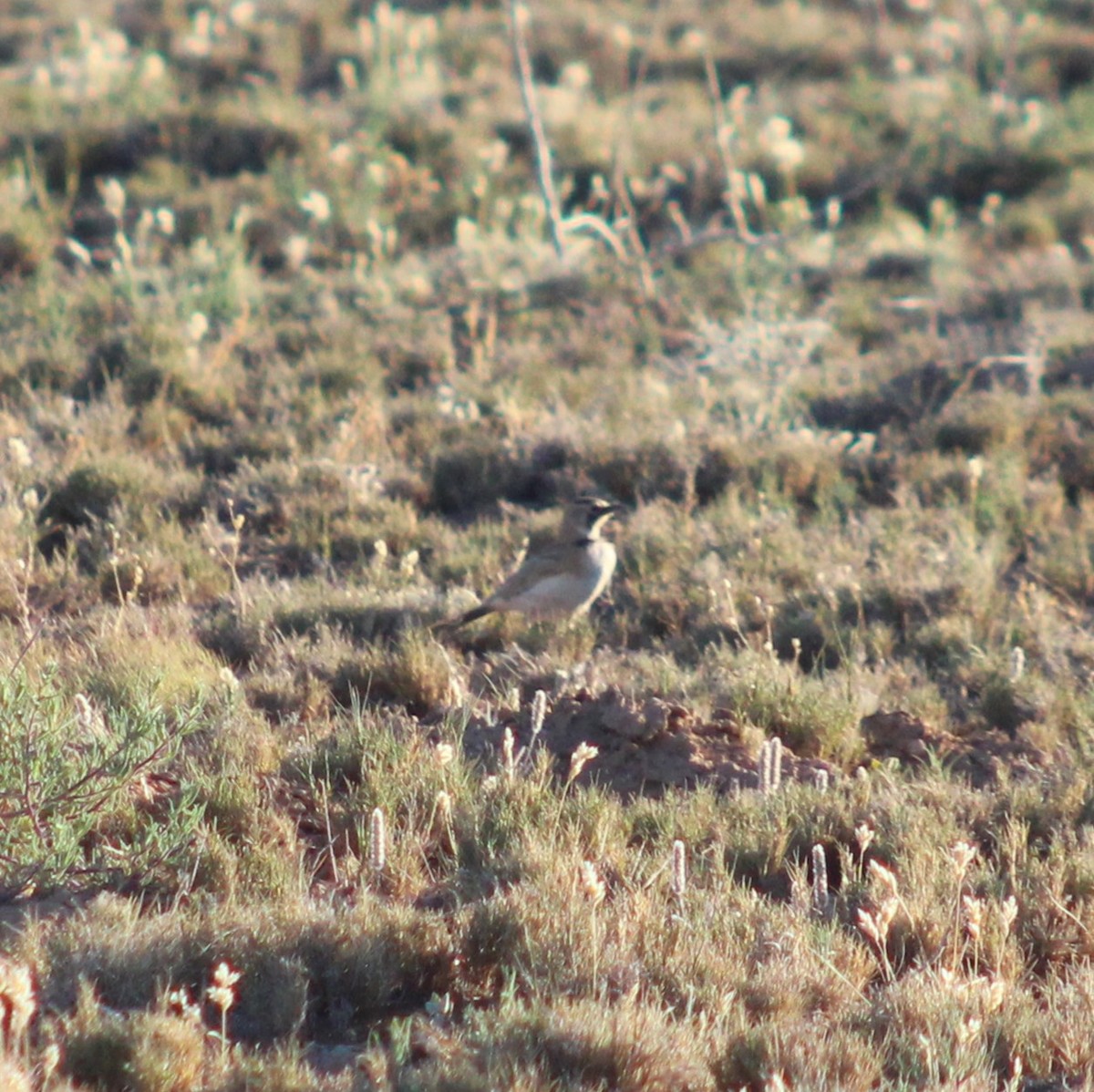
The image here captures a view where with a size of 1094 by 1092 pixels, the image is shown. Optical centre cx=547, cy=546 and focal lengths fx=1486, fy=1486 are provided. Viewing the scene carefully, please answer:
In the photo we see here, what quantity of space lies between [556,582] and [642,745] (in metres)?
1.27

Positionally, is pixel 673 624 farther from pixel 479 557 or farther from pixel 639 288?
pixel 639 288

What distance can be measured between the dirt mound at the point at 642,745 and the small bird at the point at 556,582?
2.97 ft

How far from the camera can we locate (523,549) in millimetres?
6992

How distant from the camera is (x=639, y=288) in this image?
10.4 m

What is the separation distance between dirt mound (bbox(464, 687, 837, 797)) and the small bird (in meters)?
0.91

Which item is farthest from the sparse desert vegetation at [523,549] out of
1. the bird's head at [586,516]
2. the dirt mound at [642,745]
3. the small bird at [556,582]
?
the bird's head at [586,516]

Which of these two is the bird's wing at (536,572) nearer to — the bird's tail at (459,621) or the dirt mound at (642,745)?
the bird's tail at (459,621)

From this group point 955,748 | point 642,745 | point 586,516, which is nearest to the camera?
point 642,745

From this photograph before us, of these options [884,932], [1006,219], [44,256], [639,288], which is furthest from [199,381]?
[1006,219]

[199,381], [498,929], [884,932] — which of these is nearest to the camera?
[884,932]

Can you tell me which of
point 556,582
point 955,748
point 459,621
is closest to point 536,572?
point 556,582

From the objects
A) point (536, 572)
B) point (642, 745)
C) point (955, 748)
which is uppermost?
point (536, 572)

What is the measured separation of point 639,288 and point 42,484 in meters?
4.66

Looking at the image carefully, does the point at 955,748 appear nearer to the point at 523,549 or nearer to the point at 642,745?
the point at 642,745
